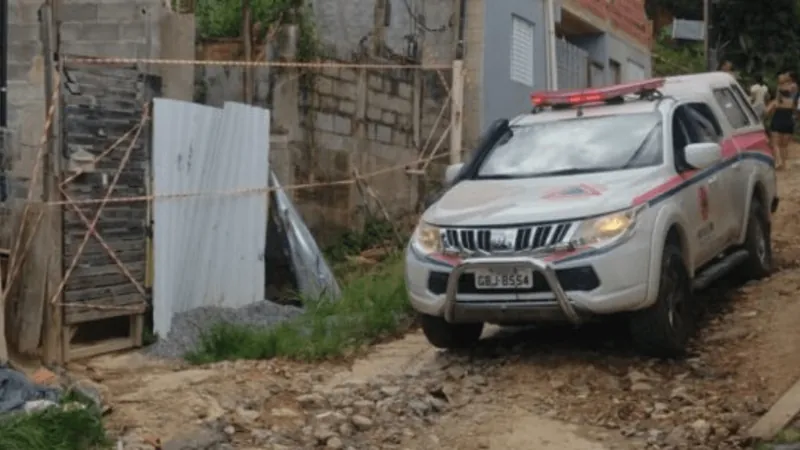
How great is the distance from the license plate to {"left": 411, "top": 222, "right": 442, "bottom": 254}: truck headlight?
1.33 ft

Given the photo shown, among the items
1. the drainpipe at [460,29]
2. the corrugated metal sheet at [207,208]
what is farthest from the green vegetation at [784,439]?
the drainpipe at [460,29]

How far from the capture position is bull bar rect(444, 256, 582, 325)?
7.74 m

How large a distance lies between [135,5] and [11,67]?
116 cm

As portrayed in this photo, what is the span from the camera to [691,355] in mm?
8414

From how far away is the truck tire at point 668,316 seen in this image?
A: 26.0ft

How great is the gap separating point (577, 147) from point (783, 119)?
9.25 meters

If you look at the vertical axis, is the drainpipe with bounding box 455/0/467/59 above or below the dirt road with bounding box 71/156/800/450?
above

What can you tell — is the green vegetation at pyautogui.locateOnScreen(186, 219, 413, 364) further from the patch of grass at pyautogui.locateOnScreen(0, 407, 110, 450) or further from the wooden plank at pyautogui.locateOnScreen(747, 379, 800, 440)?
the wooden plank at pyautogui.locateOnScreen(747, 379, 800, 440)

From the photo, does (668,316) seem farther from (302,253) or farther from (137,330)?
(302,253)

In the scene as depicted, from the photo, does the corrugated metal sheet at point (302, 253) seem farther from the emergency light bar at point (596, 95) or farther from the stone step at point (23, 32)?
the emergency light bar at point (596, 95)

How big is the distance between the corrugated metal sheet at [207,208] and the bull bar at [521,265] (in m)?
2.57

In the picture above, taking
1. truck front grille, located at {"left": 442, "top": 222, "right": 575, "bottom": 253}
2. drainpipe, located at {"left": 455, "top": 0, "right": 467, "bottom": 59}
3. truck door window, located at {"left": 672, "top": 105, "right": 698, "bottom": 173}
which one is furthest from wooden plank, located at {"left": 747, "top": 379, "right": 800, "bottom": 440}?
drainpipe, located at {"left": 455, "top": 0, "right": 467, "bottom": 59}

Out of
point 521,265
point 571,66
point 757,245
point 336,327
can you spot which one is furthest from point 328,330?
point 571,66

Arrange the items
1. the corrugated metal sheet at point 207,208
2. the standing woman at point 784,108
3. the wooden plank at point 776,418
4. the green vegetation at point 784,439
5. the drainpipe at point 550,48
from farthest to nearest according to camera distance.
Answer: the drainpipe at point 550,48
the standing woman at point 784,108
the corrugated metal sheet at point 207,208
the wooden plank at point 776,418
the green vegetation at point 784,439
